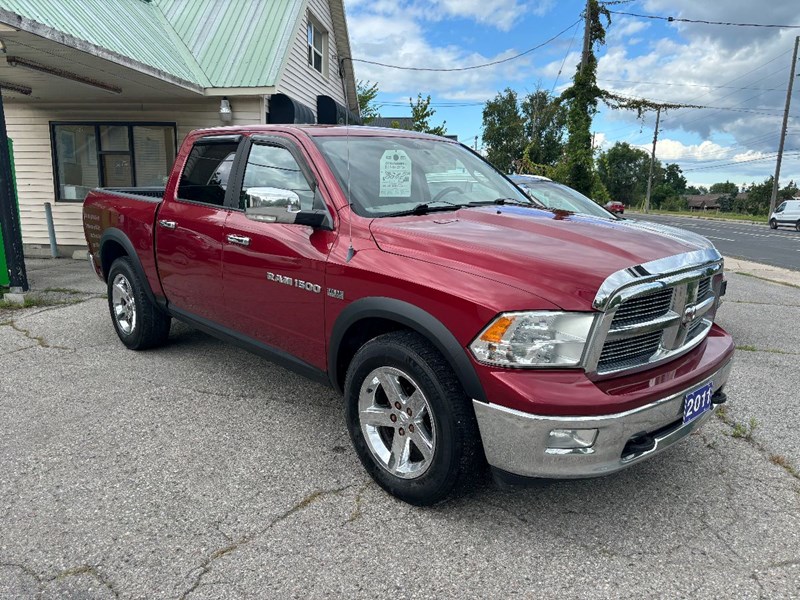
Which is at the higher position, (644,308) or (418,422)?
(644,308)

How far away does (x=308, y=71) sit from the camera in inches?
529

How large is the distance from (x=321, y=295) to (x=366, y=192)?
0.65 metres

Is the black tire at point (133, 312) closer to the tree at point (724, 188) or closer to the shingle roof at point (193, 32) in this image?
the shingle roof at point (193, 32)

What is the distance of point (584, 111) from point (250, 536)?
1832 centimetres

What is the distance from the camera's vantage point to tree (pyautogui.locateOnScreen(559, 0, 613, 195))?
58.1 feet

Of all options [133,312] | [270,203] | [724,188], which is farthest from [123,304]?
[724,188]

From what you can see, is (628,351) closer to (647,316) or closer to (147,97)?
(647,316)

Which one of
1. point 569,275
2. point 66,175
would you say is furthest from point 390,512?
point 66,175

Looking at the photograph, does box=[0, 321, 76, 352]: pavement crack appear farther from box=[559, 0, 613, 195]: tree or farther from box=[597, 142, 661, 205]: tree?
box=[597, 142, 661, 205]: tree

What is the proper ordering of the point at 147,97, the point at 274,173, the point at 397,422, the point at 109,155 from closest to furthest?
the point at 397,422, the point at 274,173, the point at 147,97, the point at 109,155

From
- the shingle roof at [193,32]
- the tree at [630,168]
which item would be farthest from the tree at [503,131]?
the tree at [630,168]

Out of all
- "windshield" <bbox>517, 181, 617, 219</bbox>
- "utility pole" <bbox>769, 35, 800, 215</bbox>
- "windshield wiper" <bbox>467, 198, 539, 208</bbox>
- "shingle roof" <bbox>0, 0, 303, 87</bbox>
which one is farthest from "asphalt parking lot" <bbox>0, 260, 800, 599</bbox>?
"utility pole" <bbox>769, 35, 800, 215</bbox>

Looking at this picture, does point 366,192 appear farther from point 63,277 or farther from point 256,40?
point 256,40

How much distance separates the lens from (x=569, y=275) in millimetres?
2385
